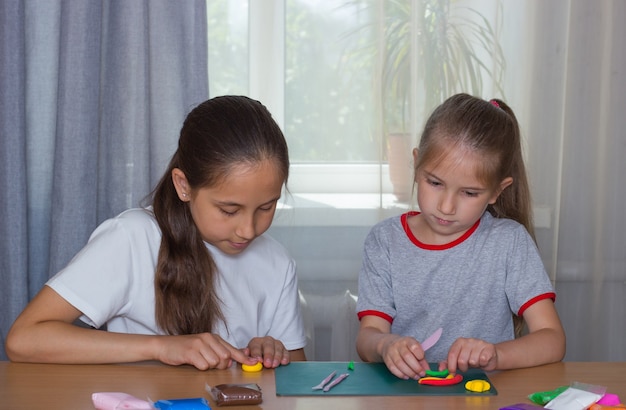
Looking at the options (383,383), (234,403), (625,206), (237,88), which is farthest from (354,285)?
(234,403)

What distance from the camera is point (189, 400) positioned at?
45.1 inches

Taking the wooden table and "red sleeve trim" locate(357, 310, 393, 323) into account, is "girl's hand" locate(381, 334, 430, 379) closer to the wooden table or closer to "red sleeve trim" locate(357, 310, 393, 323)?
the wooden table

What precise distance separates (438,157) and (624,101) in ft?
3.04

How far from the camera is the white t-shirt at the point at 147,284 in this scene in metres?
1.53

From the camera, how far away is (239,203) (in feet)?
4.85

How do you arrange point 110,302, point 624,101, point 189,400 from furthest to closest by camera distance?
point 624,101 < point 110,302 < point 189,400

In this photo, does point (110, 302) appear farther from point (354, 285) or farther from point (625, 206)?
point (625, 206)

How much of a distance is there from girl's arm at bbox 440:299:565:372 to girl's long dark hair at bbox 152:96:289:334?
0.42m

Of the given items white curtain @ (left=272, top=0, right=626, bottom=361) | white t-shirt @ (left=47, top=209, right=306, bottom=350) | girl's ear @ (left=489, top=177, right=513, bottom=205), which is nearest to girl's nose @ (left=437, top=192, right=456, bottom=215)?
girl's ear @ (left=489, top=177, right=513, bottom=205)

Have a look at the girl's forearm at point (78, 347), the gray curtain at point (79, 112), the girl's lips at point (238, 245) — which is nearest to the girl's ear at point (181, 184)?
the girl's lips at point (238, 245)

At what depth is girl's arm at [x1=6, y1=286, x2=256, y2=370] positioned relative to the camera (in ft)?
4.48

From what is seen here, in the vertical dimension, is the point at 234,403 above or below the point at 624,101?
below

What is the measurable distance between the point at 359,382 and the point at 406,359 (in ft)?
0.30

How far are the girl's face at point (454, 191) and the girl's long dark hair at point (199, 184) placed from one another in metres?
0.27
